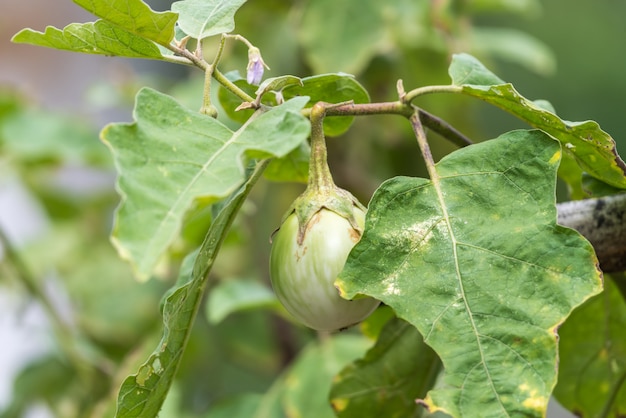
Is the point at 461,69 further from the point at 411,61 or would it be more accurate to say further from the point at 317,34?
the point at 411,61

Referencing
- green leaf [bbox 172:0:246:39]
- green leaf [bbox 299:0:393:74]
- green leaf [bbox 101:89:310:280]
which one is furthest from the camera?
green leaf [bbox 299:0:393:74]

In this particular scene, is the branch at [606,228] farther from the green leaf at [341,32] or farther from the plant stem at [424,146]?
the green leaf at [341,32]

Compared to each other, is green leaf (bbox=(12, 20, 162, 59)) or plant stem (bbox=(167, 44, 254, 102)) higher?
green leaf (bbox=(12, 20, 162, 59))

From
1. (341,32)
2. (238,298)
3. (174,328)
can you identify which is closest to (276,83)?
(174,328)

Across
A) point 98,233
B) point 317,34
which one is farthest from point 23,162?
point 317,34

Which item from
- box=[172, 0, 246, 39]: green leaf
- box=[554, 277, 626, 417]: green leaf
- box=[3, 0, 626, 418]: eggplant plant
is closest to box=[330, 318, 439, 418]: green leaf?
box=[3, 0, 626, 418]: eggplant plant

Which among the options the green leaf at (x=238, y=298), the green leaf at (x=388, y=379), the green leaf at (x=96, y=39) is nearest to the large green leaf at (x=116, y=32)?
the green leaf at (x=96, y=39)

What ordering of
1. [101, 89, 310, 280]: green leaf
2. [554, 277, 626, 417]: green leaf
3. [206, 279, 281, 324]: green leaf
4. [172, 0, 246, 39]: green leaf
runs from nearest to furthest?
[101, 89, 310, 280]: green leaf
[172, 0, 246, 39]: green leaf
[554, 277, 626, 417]: green leaf
[206, 279, 281, 324]: green leaf

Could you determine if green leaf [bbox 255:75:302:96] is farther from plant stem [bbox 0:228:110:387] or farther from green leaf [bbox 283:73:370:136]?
plant stem [bbox 0:228:110:387]
